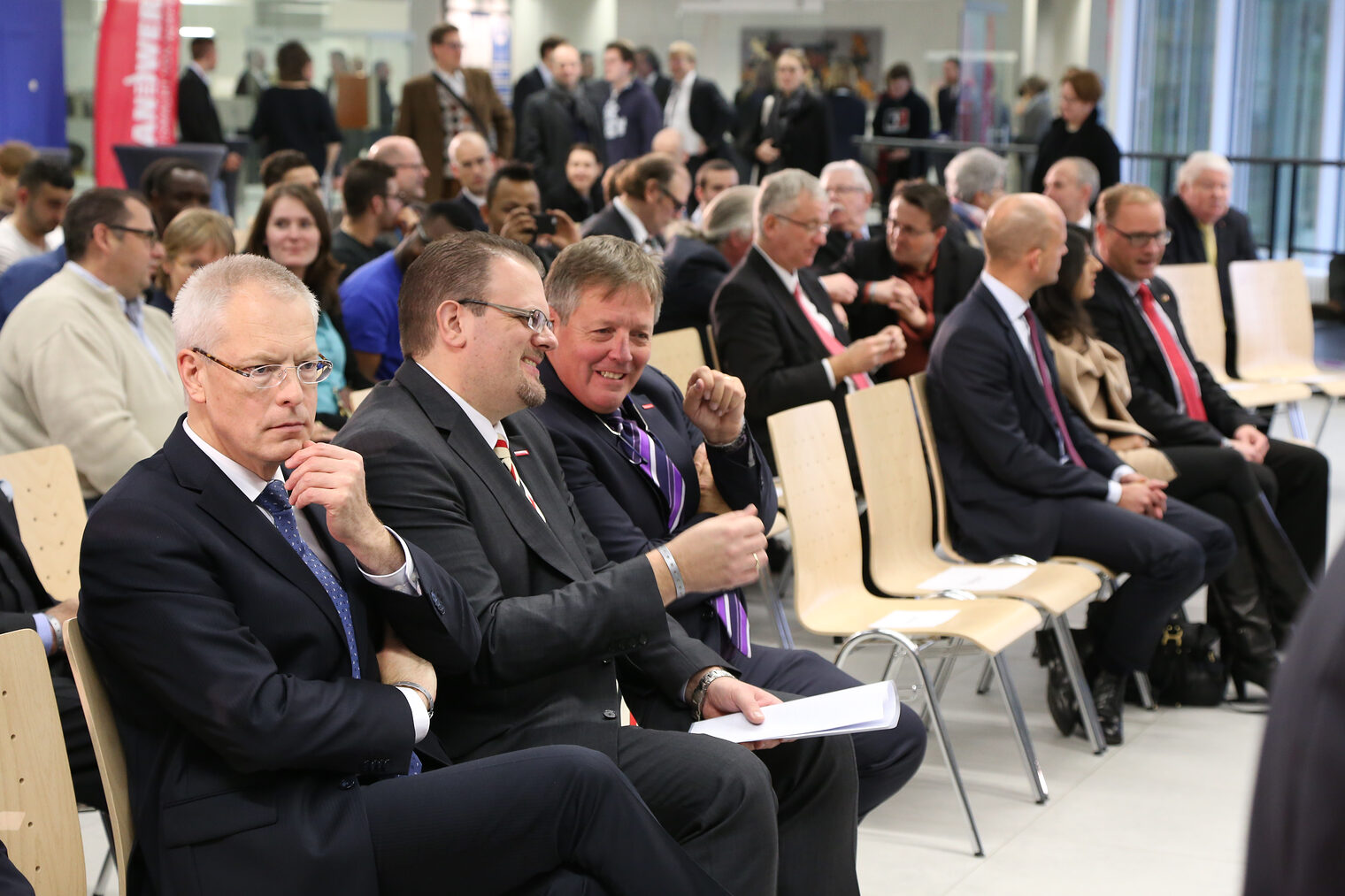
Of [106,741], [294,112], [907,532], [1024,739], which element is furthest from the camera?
[294,112]

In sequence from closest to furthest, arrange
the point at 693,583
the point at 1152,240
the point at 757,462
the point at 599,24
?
1. the point at 693,583
2. the point at 757,462
3. the point at 1152,240
4. the point at 599,24

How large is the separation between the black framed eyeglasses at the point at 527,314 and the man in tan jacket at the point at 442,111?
6719mm

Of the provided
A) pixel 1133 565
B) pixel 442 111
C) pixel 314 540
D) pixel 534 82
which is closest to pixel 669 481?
pixel 314 540

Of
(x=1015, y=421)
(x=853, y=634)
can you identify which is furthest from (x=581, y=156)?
(x=853, y=634)

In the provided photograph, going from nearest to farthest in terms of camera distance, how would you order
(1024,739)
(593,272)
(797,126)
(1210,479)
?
(593,272) < (1024,739) < (1210,479) < (797,126)

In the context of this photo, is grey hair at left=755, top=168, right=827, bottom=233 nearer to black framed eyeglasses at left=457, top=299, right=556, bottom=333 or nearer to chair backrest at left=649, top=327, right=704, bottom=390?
chair backrest at left=649, top=327, right=704, bottom=390

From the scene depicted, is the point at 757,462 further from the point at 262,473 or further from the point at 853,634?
the point at 262,473

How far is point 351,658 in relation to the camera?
6.52 ft

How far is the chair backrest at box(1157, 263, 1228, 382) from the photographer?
620 cm

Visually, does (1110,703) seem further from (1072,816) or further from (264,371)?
(264,371)

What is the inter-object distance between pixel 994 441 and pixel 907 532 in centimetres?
37

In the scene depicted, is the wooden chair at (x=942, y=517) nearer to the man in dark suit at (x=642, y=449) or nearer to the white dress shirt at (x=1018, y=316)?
the white dress shirt at (x=1018, y=316)

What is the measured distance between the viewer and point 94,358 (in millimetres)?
3572

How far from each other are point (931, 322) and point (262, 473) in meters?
3.61
